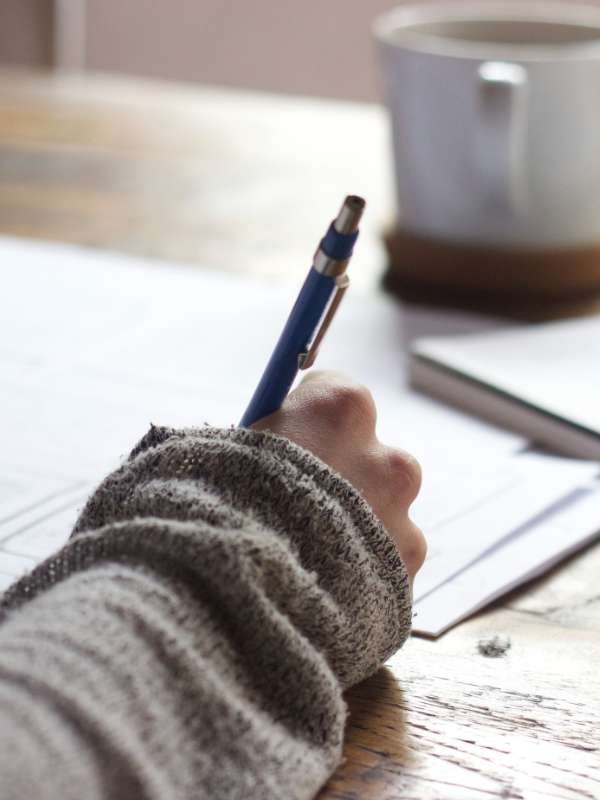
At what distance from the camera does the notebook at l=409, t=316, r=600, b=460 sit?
660 millimetres

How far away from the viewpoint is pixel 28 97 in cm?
145

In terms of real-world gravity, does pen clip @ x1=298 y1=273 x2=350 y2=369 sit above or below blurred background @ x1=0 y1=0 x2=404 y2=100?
above

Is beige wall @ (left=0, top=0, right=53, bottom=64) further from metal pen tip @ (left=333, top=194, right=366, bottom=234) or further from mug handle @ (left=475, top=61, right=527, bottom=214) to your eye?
metal pen tip @ (left=333, top=194, right=366, bottom=234)

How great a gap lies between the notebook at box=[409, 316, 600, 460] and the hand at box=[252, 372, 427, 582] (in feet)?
0.71

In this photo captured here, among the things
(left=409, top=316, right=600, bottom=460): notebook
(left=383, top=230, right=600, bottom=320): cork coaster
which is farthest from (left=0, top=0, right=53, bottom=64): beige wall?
(left=409, top=316, right=600, bottom=460): notebook

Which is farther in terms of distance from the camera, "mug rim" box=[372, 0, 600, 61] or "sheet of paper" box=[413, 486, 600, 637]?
"mug rim" box=[372, 0, 600, 61]

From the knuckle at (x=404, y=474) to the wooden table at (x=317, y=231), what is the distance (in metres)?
0.05

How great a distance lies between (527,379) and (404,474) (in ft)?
0.92

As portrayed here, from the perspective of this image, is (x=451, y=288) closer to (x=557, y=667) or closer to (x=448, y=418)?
(x=448, y=418)

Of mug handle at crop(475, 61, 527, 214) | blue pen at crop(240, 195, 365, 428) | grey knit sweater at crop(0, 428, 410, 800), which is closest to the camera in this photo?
grey knit sweater at crop(0, 428, 410, 800)

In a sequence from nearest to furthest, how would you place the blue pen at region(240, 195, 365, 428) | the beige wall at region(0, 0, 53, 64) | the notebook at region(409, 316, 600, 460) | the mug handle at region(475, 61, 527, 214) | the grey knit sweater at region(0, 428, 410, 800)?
1. the grey knit sweater at region(0, 428, 410, 800)
2. the blue pen at region(240, 195, 365, 428)
3. the notebook at region(409, 316, 600, 460)
4. the mug handle at region(475, 61, 527, 214)
5. the beige wall at region(0, 0, 53, 64)

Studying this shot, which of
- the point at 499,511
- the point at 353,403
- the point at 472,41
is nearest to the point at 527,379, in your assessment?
the point at 499,511

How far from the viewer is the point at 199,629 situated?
1.15 feet

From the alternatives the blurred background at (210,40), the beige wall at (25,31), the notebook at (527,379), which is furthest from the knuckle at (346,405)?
the beige wall at (25,31)
